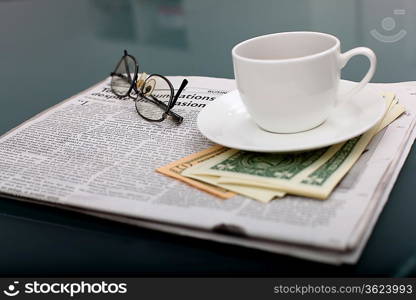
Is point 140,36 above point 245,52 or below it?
below

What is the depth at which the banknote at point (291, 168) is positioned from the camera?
525mm

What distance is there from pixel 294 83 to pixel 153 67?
52cm

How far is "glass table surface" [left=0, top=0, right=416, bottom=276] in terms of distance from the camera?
0.48m

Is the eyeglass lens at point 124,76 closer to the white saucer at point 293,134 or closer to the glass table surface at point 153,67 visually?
the glass table surface at point 153,67

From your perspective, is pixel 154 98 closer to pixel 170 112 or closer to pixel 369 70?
pixel 170 112

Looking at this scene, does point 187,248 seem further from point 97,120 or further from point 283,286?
point 97,120

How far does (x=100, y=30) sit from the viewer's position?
4.44 feet

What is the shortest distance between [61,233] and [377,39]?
725 mm

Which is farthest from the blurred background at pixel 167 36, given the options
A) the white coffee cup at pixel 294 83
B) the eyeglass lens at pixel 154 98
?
the white coffee cup at pixel 294 83

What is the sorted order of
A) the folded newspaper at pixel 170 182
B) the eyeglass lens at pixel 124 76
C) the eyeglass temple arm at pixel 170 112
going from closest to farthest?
the folded newspaper at pixel 170 182 → the eyeglass temple arm at pixel 170 112 → the eyeglass lens at pixel 124 76

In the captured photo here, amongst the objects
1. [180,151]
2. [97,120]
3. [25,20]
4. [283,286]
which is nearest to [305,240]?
[283,286]

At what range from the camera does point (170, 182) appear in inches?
22.9

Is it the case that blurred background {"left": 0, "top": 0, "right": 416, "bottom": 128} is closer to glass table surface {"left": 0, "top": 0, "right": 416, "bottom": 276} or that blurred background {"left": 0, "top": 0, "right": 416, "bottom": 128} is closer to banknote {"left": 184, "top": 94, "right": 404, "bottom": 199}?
glass table surface {"left": 0, "top": 0, "right": 416, "bottom": 276}

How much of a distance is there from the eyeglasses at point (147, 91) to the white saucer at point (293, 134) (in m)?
0.08
